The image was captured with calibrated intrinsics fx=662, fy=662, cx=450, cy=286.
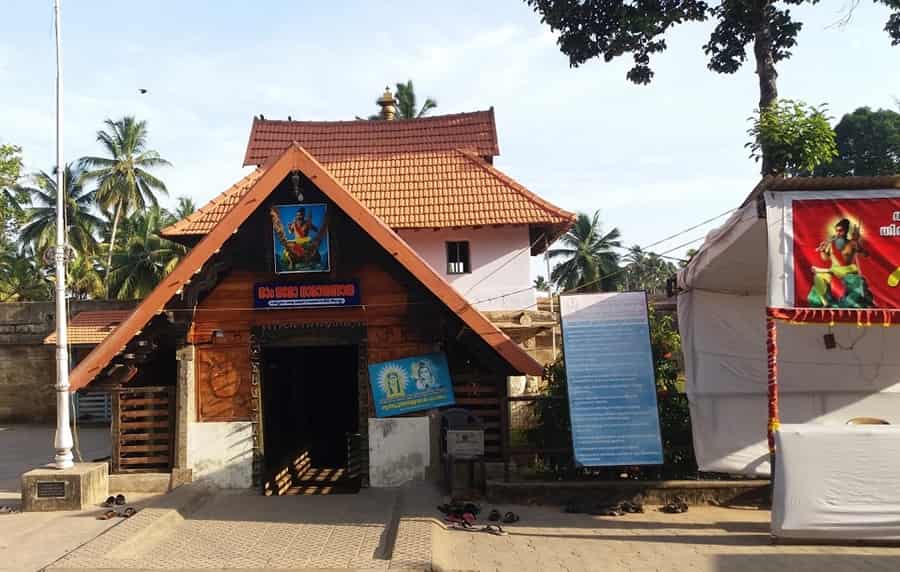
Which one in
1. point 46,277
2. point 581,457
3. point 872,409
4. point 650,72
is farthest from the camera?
point 46,277

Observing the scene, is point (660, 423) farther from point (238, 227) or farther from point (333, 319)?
point (238, 227)

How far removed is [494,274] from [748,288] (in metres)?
7.69

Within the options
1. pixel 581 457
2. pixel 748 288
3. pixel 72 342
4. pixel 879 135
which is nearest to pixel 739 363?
pixel 748 288

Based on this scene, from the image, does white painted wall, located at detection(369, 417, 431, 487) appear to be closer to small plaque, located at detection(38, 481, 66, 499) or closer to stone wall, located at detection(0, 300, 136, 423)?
small plaque, located at detection(38, 481, 66, 499)

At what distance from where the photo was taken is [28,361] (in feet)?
70.1

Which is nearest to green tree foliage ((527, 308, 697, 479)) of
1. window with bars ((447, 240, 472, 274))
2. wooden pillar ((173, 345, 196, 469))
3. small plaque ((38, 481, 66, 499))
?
wooden pillar ((173, 345, 196, 469))

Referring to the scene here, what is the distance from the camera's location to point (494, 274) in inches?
658

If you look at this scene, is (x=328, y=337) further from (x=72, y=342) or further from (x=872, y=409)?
(x=72, y=342)

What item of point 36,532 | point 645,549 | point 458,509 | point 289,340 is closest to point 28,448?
point 36,532

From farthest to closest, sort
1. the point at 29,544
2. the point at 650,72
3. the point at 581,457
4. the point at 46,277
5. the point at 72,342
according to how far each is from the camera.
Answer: the point at 46,277 < the point at 72,342 < the point at 650,72 < the point at 581,457 < the point at 29,544

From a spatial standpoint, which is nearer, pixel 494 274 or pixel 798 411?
pixel 798 411

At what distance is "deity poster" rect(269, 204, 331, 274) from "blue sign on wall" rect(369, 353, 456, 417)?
1.78m

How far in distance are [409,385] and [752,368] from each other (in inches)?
196

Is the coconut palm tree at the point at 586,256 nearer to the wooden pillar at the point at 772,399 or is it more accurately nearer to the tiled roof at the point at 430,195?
the tiled roof at the point at 430,195
